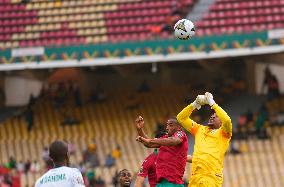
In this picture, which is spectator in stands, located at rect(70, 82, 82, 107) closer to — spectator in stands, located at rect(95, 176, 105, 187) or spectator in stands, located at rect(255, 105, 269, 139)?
spectator in stands, located at rect(95, 176, 105, 187)

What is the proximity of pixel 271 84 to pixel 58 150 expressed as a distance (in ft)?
57.0

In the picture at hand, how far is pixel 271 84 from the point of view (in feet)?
78.0

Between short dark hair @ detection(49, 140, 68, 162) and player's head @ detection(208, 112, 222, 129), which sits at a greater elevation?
player's head @ detection(208, 112, 222, 129)

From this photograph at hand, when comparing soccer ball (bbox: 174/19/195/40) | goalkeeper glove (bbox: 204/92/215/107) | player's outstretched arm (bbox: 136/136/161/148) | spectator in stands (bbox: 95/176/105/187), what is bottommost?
player's outstretched arm (bbox: 136/136/161/148)

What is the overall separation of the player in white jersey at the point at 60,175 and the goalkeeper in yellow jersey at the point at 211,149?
3481 millimetres

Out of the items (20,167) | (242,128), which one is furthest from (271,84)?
(20,167)

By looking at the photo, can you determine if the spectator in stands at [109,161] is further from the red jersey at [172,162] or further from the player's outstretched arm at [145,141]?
the player's outstretched arm at [145,141]

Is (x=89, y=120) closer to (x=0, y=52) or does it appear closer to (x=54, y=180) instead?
(x=0, y=52)

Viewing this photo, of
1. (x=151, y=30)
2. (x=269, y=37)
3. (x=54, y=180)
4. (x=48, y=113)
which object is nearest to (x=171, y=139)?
(x=54, y=180)

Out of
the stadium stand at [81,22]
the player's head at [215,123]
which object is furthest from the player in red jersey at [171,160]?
the stadium stand at [81,22]

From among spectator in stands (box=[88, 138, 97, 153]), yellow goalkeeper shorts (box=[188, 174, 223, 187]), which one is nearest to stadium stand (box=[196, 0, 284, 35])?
spectator in stands (box=[88, 138, 97, 153])

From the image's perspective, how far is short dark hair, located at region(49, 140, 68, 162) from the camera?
6.99 m

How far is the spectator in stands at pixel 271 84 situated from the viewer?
23.8 meters

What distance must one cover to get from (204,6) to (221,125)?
48.0 ft
